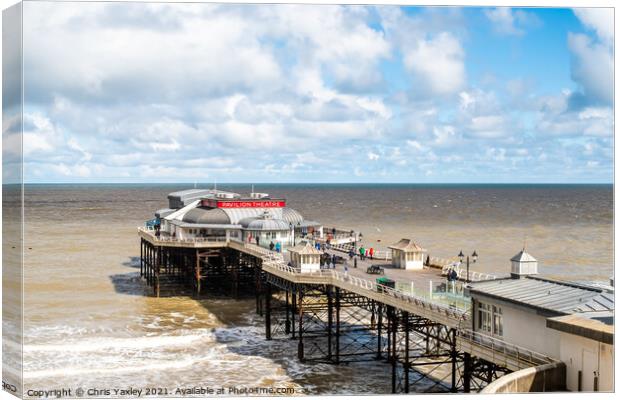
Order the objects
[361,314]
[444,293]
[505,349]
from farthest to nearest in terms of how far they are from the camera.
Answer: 1. [361,314]
2. [444,293]
3. [505,349]

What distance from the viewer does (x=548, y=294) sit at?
76.7 ft

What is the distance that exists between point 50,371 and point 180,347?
7495 millimetres

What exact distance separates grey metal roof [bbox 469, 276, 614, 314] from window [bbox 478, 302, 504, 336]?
0.58 m

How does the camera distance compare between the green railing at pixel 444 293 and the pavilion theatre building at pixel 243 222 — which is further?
the pavilion theatre building at pixel 243 222

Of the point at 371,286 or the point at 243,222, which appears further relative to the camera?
the point at 243,222

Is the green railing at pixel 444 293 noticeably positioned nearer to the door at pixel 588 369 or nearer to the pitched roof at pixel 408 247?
the pitched roof at pixel 408 247

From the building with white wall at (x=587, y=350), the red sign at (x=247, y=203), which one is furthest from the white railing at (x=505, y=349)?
the red sign at (x=247, y=203)

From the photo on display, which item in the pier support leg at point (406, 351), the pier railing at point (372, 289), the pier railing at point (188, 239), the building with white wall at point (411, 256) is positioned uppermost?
the building with white wall at point (411, 256)

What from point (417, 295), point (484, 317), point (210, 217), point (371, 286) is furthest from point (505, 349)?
point (210, 217)

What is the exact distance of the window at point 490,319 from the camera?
24.7 meters

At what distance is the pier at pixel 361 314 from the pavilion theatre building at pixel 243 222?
0.83 m

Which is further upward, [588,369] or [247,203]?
[247,203]

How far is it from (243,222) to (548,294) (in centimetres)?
3484

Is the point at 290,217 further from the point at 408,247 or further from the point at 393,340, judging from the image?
the point at 393,340
